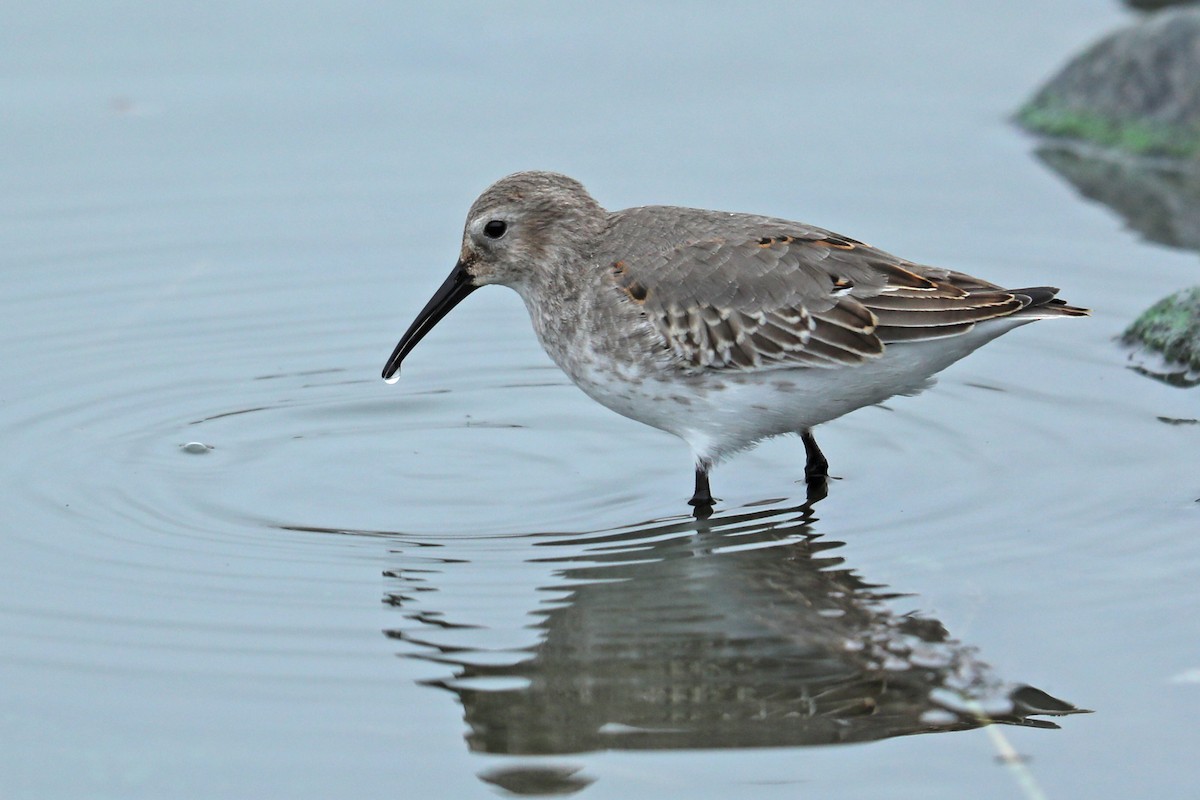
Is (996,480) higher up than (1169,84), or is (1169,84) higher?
(1169,84)

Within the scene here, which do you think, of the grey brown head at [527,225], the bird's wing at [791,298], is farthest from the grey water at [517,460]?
the grey brown head at [527,225]

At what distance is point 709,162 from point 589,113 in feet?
4.26

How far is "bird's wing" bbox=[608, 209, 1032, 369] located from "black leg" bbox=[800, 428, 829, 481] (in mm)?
725

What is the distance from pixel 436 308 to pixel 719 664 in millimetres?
3334

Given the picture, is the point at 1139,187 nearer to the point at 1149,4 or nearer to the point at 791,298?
the point at 1149,4

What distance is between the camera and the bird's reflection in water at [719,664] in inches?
243

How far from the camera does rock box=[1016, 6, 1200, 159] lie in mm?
13609

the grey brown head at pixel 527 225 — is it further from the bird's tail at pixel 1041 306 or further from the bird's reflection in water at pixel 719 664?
the bird's tail at pixel 1041 306

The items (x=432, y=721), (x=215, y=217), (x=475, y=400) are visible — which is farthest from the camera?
(x=215, y=217)

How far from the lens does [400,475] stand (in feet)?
29.1

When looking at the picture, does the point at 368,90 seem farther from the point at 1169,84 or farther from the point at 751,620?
the point at 751,620

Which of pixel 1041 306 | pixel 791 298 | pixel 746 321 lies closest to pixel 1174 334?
pixel 1041 306

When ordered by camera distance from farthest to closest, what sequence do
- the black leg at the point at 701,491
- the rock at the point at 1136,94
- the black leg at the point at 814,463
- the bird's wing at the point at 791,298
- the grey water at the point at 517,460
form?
the rock at the point at 1136,94 → the black leg at the point at 814,463 → the black leg at the point at 701,491 → the bird's wing at the point at 791,298 → the grey water at the point at 517,460

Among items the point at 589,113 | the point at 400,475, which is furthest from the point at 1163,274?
the point at 400,475
